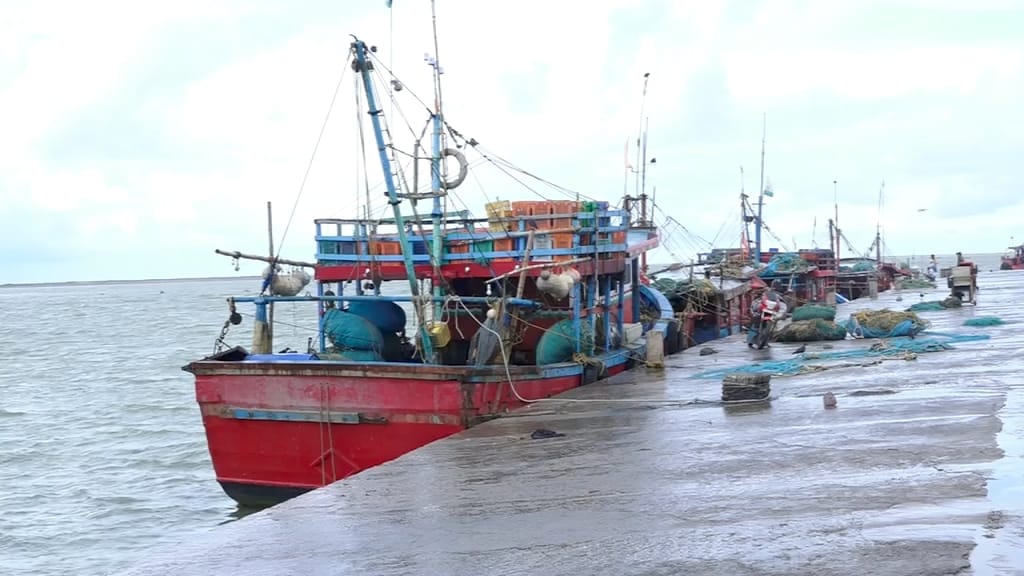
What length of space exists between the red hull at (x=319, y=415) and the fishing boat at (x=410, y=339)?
0.05 ft

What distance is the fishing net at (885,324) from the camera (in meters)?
22.1

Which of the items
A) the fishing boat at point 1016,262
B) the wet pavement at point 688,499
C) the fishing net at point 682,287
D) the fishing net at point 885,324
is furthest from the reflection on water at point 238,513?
the fishing boat at point 1016,262

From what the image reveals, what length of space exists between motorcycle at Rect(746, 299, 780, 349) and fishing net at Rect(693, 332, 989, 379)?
206cm

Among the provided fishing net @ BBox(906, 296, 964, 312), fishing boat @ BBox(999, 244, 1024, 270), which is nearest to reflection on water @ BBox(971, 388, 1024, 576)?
fishing net @ BBox(906, 296, 964, 312)

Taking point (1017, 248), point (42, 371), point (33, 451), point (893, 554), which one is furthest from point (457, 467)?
point (1017, 248)

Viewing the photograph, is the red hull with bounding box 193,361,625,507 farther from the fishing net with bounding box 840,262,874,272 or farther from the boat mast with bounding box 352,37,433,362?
the fishing net with bounding box 840,262,874,272

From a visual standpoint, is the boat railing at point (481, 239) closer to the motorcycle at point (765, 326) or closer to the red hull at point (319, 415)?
the red hull at point (319, 415)

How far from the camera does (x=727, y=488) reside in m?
8.73

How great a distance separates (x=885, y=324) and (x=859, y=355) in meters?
4.14

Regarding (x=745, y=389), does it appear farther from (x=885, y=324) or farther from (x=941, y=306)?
(x=941, y=306)

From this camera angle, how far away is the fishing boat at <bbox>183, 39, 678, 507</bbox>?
13.4m

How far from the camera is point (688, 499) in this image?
27.8 feet

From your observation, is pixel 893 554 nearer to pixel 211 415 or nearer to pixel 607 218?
pixel 211 415

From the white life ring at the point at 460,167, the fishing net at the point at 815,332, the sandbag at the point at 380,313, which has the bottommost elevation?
the fishing net at the point at 815,332
